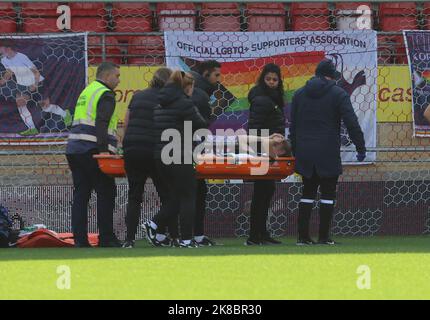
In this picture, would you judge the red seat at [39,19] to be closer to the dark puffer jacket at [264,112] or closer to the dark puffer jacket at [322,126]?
the dark puffer jacket at [264,112]

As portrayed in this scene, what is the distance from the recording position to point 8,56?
12547 millimetres

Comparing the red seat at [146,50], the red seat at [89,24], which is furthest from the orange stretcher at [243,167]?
the red seat at [89,24]

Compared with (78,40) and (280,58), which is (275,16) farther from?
(78,40)

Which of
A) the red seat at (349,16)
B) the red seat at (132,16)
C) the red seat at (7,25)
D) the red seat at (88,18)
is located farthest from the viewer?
the red seat at (88,18)

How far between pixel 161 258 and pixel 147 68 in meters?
4.11

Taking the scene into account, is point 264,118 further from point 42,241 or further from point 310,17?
point 310,17

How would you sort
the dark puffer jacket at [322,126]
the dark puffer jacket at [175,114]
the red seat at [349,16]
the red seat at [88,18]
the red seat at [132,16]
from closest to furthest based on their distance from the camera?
1. the dark puffer jacket at [175,114]
2. the dark puffer jacket at [322,126]
3. the red seat at [349,16]
4. the red seat at [132,16]
5. the red seat at [88,18]

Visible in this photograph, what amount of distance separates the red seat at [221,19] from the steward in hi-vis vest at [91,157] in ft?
14.4

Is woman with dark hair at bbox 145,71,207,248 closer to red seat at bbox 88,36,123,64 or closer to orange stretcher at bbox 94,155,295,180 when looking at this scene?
orange stretcher at bbox 94,155,295,180

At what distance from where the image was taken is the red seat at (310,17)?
15289 millimetres

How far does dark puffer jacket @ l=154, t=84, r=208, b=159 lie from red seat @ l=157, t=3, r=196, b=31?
4.73m

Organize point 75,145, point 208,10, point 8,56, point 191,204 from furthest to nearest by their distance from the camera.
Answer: point 208,10
point 8,56
point 75,145
point 191,204

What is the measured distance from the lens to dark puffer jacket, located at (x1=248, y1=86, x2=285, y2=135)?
1095 cm
